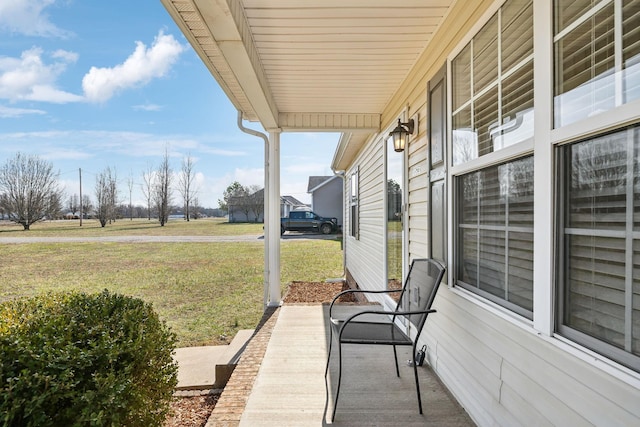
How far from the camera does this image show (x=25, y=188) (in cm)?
2372

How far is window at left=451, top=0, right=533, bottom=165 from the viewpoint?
5.33 feet

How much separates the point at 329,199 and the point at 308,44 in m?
21.8

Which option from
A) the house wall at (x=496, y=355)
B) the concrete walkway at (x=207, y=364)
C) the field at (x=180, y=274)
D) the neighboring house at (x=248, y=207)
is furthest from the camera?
the neighboring house at (x=248, y=207)

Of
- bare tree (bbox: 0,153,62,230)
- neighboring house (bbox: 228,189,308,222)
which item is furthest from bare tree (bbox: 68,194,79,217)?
neighboring house (bbox: 228,189,308,222)

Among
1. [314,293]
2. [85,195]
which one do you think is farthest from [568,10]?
[85,195]

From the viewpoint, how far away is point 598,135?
1.18 m

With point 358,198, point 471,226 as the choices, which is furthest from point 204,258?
point 471,226

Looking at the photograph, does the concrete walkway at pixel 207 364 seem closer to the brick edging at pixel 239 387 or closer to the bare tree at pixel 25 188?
the brick edging at pixel 239 387

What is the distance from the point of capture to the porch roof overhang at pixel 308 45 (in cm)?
221

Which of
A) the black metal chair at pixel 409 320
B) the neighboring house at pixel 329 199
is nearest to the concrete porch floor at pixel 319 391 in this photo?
the black metal chair at pixel 409 320

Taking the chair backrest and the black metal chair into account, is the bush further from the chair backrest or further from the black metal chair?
the chair backrest

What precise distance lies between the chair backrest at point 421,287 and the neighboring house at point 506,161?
0.42 ft

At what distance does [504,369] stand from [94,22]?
10.9m

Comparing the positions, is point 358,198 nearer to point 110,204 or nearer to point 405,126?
point 405,126
